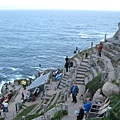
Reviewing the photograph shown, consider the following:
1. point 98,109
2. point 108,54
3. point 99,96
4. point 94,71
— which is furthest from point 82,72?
point 98,109

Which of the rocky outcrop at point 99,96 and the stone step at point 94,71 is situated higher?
the rocky outcrop at point 99,96

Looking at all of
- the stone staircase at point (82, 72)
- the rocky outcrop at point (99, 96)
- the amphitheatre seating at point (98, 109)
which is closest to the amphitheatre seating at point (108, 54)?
the stone staircase at point (82, 72)

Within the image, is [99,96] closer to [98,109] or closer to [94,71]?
[98,109]

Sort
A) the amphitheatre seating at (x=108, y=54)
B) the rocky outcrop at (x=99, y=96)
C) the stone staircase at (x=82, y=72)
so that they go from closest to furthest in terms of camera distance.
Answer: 1. the rocky outcrop at (x=99, y=96)
2. the stone staircase at (x=82, y=72)
3. the amphitheatre seating at (x=108, y=54)

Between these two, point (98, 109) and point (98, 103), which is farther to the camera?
point (98, 103)

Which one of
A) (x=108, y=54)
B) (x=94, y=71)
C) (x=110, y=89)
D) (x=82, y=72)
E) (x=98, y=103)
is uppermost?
(x=108, y=54)

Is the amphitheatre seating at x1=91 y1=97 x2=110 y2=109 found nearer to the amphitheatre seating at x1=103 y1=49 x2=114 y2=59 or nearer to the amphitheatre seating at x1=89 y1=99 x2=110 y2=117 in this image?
the amphitheatre seating at x1=89 y1=99 x2=110 y2=117

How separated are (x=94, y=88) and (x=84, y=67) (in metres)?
8.44

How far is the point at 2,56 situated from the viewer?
78.2 meters

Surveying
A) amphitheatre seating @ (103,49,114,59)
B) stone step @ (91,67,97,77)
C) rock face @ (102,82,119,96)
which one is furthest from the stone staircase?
rock face @ (102,82,119,96)

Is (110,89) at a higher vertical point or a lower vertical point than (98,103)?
higher

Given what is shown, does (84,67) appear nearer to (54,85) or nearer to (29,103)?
(54,85)

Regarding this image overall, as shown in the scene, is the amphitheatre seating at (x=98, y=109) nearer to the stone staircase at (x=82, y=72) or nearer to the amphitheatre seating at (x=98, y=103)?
the amphitheatre seating at (x=98, y=103)

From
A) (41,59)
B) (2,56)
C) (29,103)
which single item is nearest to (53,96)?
(29,103)
